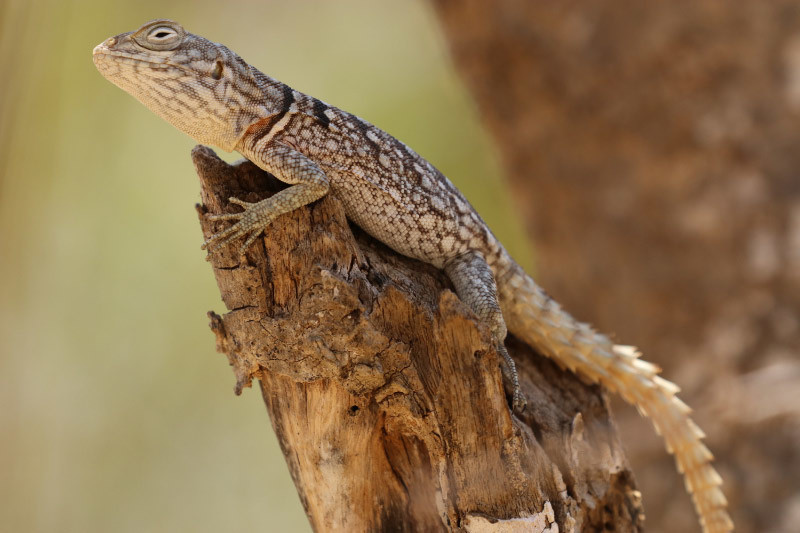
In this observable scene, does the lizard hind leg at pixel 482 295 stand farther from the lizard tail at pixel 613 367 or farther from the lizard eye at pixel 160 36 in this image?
the lizard eye at pixel 160 36

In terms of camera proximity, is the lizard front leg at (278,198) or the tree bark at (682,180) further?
the tree bark at (682,180)

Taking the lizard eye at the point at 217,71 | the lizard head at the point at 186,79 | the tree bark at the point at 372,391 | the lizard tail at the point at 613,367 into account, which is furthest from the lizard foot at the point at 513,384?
the lizard eye at the point at 217,71

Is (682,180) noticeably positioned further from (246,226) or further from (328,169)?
(246,226)

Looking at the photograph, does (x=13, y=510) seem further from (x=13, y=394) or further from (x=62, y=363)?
(x=62, y=363)

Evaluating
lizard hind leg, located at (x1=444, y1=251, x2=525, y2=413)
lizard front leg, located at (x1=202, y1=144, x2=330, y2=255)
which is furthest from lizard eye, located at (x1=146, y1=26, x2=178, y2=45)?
lizard hind leg, located at (x1=444, y1=251, x2=525, y2=413)

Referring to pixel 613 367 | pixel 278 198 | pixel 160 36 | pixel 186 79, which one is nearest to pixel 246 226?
pixel 278 198
